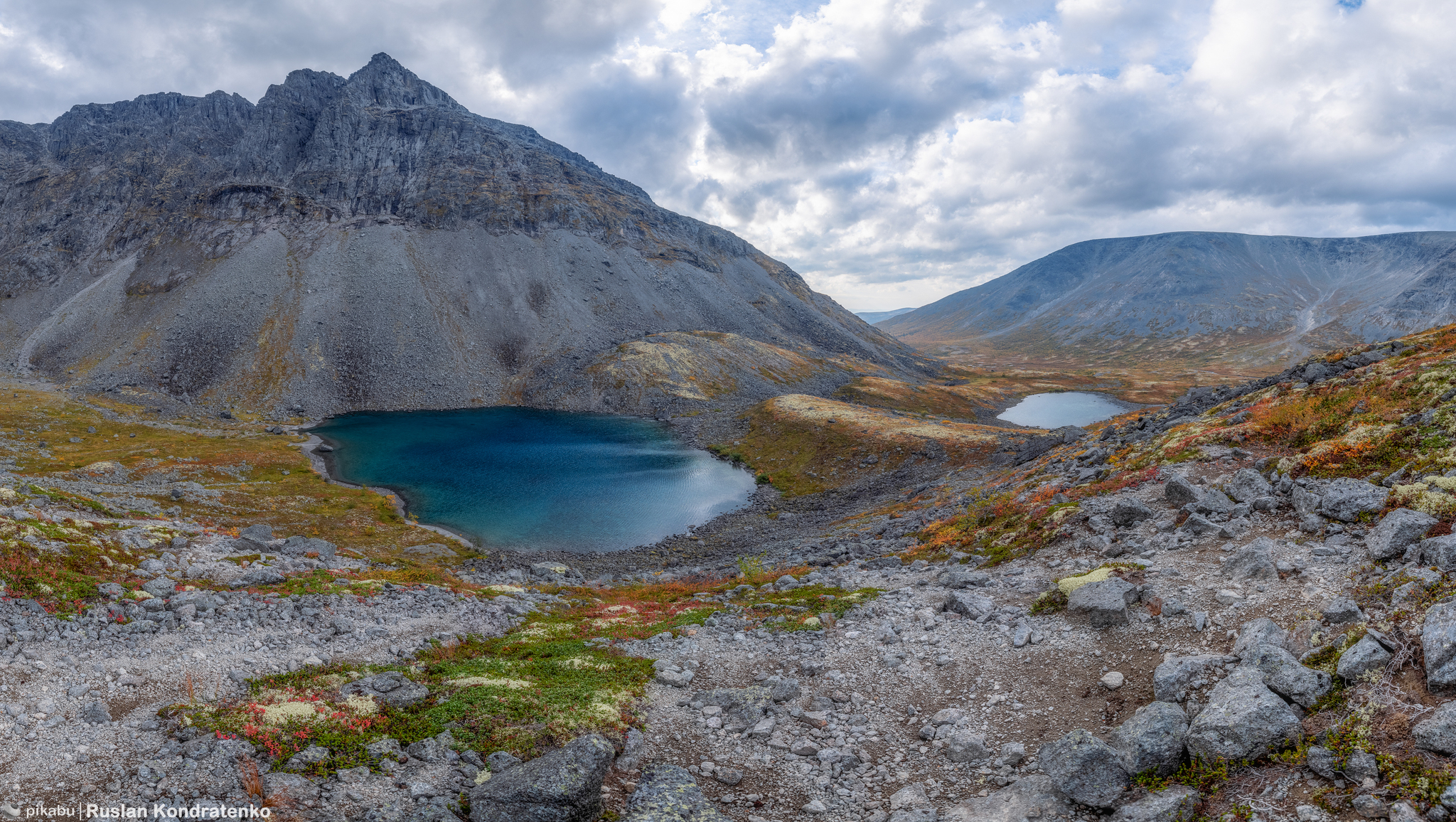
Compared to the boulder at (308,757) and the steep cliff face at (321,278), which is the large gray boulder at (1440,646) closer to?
the boulder at (308,757)

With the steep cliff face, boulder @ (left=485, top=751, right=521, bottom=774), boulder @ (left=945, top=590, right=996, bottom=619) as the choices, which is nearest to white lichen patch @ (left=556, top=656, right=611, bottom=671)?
boulder @ (left=485, top=751, right=521, bottom=774)

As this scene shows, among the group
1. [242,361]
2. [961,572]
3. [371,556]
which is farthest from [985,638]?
[242,361]

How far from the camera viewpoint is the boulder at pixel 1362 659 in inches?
393

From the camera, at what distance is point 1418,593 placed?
11641 mm

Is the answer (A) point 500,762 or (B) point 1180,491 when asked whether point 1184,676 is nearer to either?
(B) point 1180,491

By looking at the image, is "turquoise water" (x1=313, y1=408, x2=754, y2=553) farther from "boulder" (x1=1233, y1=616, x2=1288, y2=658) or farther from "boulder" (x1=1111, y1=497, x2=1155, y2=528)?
"boulder" (x1=1233, y1=616, x2=1288, y2=658)

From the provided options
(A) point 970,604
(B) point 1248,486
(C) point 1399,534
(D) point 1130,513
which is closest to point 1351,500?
(C) point 1399,534

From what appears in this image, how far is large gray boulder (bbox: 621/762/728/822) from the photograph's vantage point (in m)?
11.3

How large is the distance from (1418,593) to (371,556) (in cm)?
5189

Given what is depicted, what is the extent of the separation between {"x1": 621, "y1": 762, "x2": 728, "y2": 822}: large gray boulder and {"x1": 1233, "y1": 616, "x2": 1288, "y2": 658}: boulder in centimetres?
1170

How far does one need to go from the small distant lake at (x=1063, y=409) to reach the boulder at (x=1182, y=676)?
12067 centimetres

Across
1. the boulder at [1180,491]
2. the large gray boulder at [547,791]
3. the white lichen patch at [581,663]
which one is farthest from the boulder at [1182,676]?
the white lichen patch at [581,663]

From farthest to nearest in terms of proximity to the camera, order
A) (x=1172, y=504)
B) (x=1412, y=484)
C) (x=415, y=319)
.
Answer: (x=415, y=319) < (x=1172, y=504) < (x=1412, y=484)

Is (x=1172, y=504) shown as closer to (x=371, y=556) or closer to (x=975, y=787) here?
(x=975, y=787)
